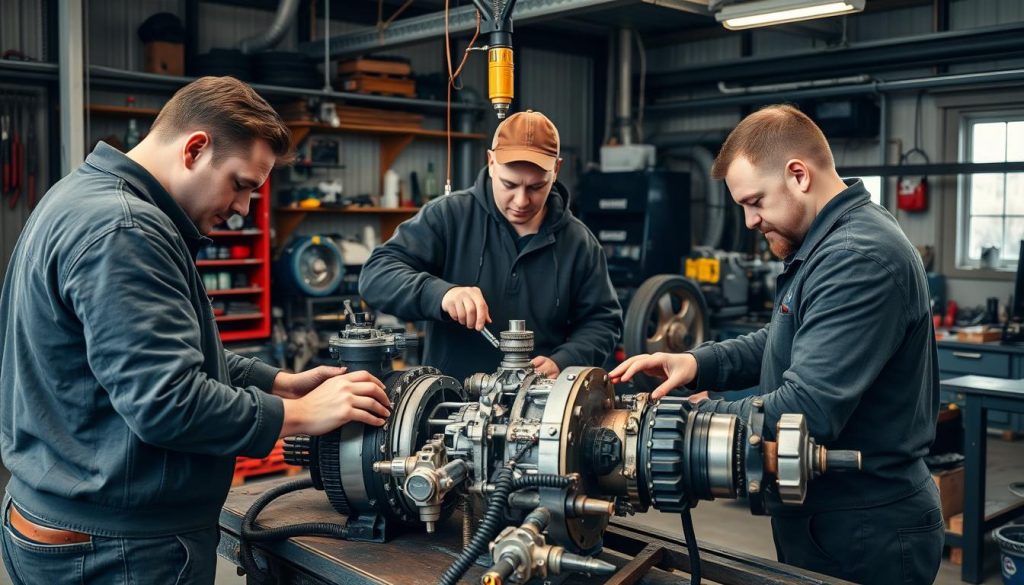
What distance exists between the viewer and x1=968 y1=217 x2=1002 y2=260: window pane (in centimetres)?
616

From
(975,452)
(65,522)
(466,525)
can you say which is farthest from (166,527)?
(975,452)

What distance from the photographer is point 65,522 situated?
131 centimetres

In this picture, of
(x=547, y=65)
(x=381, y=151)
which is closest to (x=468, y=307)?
(x=381, y=151)

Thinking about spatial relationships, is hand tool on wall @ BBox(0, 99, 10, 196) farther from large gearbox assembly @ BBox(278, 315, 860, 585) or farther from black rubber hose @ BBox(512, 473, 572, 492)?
black rubber hose @ BBox(512, 473, 572, 492)

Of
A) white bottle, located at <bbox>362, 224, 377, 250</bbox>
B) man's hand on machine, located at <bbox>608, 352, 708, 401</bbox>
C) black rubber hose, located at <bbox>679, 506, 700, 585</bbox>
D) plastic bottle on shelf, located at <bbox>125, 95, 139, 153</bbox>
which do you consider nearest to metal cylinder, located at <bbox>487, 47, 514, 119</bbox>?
man's hand on machine, located at <bbox>608, 352, 708, 401</bbox>

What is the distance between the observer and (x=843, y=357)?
1.41 m

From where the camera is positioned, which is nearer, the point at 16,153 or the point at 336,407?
the point at 336,407

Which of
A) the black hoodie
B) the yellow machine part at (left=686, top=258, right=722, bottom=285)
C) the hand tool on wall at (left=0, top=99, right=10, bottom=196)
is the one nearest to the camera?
the black hoodie

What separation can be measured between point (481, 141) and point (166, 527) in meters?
5.93

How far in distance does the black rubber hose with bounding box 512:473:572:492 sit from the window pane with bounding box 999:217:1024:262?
18.8 feet

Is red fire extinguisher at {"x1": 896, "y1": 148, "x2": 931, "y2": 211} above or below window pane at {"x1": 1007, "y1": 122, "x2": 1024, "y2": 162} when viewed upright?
below

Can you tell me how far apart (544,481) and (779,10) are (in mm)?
3558

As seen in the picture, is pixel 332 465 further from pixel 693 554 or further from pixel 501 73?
pixel 501 73

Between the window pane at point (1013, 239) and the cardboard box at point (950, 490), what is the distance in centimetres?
285
